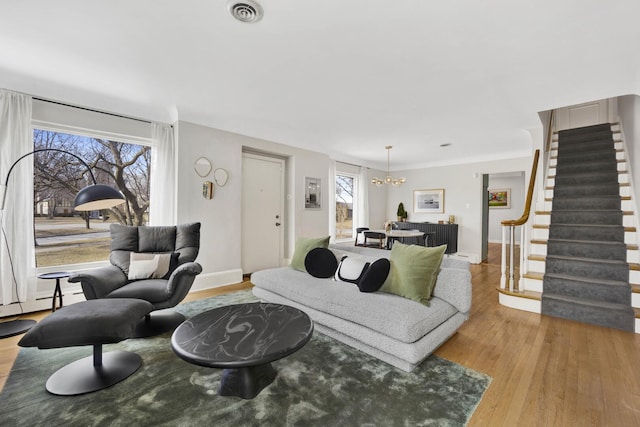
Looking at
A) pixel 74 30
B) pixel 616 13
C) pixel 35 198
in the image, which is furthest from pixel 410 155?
pixel 35 198

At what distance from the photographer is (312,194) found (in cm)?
556

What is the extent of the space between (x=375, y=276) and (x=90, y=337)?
204cm

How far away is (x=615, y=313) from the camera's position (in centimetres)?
272

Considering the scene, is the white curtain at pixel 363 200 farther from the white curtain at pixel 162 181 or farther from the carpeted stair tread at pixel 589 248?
the white curtain at pixel 162 181

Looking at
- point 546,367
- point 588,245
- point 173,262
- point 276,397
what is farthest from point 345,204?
point 276,397

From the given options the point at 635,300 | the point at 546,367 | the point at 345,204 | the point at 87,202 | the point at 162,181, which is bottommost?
the point at 546,367

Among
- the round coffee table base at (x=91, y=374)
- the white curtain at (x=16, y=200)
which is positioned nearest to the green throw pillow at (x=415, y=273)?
the round coffee table base at (x=91, y=374)

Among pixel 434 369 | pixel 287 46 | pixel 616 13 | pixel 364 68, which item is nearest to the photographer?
pixel 616 13

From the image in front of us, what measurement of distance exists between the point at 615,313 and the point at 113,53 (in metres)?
5.27

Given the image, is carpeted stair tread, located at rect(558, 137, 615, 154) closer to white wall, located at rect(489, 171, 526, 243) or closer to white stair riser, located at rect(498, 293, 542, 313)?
white stair riser, located at rect(498, 293, 542, 313)

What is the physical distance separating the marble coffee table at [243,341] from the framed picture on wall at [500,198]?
947 cm

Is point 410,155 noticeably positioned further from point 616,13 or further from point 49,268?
point 49,268

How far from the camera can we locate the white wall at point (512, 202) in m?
8.75

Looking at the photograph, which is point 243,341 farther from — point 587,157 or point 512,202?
point 512,202
